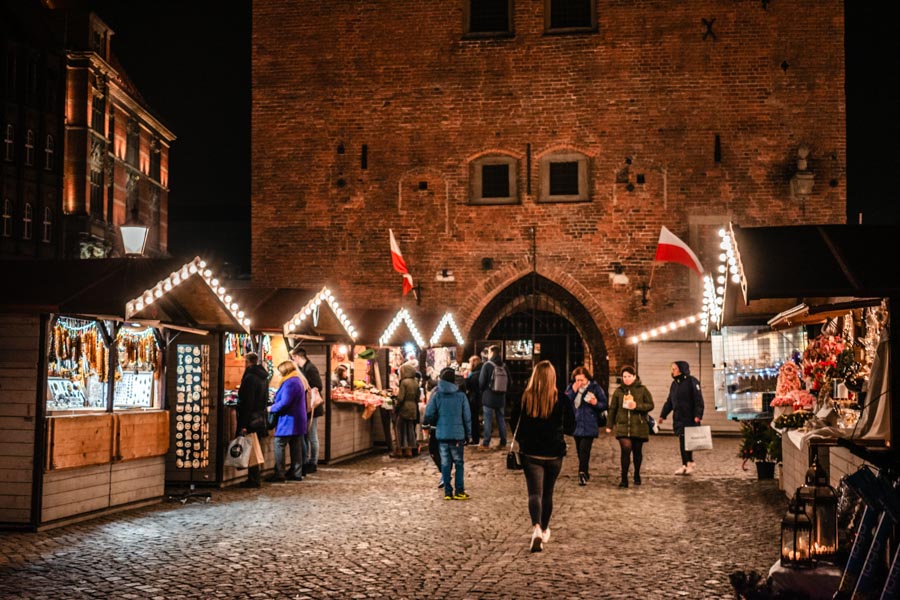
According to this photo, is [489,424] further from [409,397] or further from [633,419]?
[633,419]

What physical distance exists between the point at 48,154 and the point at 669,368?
3061cm

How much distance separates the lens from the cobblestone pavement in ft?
22.5

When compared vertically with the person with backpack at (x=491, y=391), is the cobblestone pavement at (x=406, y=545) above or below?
below

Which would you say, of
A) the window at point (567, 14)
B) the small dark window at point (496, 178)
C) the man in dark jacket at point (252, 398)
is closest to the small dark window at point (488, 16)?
the window at point (567, 14)

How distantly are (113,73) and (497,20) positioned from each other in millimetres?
29611

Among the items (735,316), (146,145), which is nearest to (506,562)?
(735,316)

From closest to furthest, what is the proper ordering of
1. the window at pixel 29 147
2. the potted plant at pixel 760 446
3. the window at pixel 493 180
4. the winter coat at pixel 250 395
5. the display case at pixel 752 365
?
the winter coat at pixel 250 395 → the display case at pixel 752 365 → the potted plant at pixel 760 446 → the window at pixel 493 180 → the window at pixel 29 147

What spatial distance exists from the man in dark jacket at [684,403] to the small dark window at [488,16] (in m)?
10.7

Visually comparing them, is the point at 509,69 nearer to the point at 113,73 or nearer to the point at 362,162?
the point at 362,162

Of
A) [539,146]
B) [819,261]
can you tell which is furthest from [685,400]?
[539,146]

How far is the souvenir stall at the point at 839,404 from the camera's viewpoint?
531 cm

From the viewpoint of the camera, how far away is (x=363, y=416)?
54.0 feet

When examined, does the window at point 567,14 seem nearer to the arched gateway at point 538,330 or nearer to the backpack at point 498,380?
the arched gateway at point 538,330

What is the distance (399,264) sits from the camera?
20.7 meters
